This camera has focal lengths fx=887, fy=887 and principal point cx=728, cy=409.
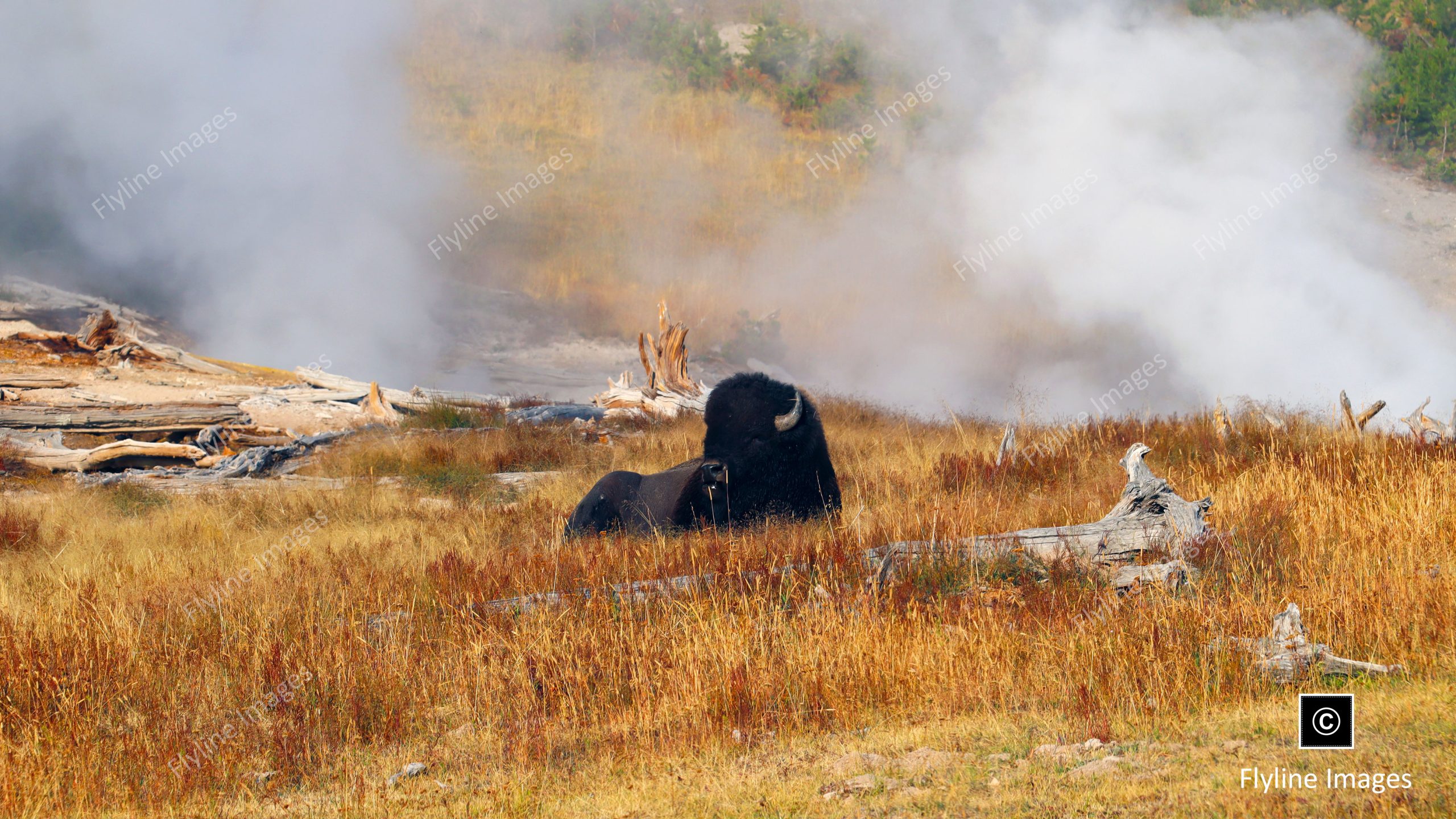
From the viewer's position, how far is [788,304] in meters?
28.5

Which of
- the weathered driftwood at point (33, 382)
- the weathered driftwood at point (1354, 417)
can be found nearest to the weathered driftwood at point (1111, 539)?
the weathered driftwood at point (1354, 417)

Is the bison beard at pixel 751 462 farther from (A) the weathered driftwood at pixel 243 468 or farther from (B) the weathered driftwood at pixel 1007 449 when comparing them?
(A) the weathered driftwood at pixel 243 468

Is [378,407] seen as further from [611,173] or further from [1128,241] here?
[1128,241]

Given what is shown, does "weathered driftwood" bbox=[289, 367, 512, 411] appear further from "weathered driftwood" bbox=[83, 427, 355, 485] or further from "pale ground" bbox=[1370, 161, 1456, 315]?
"pale ground" bbox=[1370, 161, 1456, 315]

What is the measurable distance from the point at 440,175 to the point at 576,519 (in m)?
26.2

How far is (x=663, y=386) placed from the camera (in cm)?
1636

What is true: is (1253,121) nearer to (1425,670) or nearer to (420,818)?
(1425,670)

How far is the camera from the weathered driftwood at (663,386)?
630 inches

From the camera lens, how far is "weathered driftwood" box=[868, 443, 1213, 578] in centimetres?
540

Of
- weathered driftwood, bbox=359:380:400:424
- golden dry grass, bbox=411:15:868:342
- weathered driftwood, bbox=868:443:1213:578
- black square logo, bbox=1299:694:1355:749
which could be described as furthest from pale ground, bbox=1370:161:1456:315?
black square logo, bbox=1299:694:1355:749

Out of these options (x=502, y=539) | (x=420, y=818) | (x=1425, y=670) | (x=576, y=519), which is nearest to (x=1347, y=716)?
(x=1425, y=670)

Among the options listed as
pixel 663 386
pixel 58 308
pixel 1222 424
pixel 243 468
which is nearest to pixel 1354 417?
pixel 1222 424

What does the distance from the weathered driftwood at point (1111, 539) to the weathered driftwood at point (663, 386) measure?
34.1 feet

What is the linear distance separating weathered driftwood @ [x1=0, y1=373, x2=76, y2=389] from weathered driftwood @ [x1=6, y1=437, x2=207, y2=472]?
184cm
